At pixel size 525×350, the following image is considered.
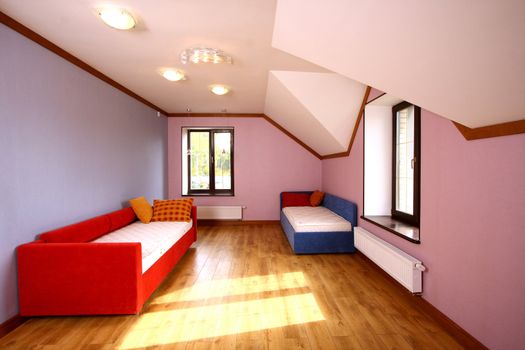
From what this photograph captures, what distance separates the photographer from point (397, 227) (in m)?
3.12

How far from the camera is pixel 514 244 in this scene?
1.61 meters

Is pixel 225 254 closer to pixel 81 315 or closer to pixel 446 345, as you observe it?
pixel 81 315

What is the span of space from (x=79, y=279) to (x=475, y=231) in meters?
3.11

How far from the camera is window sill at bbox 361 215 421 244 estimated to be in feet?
8.86

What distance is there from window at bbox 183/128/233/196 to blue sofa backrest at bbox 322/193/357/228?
2.25 m

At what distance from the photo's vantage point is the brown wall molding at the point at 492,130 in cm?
157

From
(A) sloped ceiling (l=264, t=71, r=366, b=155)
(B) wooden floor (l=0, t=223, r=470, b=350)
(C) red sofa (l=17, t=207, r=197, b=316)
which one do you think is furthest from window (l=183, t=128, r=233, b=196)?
(C) red sofa (l=17, t=207, r=197, b=316)

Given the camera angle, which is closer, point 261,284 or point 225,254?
point 261,284

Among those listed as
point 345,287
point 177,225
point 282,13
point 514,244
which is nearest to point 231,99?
point 177,225

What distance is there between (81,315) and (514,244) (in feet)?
10.8

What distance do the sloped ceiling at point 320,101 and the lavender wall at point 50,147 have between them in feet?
7.70

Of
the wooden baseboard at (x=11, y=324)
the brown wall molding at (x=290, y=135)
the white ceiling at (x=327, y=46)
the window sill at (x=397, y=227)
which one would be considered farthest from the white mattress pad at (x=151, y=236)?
the brown wall molding at (x=290, y=135)

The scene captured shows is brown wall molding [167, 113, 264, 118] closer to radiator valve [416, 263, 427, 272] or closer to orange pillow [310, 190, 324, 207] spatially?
orange pillow [310, 190, 324, 207]

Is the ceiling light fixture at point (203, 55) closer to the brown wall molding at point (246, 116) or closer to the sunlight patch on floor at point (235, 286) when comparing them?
the sunlight patch on floor at point (235, 286)
